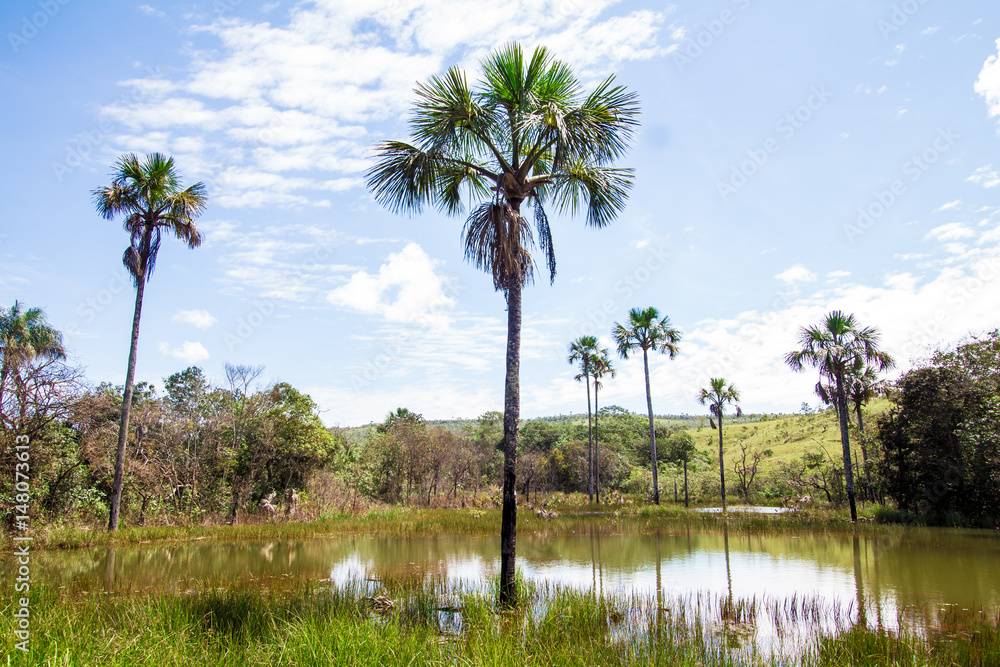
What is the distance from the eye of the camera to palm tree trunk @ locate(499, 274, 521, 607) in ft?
27.5

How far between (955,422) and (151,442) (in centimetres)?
3537

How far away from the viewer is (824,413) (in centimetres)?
6106

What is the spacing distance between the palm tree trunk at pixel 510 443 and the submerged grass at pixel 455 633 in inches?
17.7

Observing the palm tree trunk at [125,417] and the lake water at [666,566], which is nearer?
the lake water at [666,566]

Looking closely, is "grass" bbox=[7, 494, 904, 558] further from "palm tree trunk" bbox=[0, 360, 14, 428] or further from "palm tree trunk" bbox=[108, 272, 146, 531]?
"palm tree trunk" bbox=[0, 360, 14, 428]

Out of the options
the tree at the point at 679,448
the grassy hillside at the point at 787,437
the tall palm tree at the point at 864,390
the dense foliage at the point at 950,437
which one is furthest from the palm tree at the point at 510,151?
the tree at the point at 679,448

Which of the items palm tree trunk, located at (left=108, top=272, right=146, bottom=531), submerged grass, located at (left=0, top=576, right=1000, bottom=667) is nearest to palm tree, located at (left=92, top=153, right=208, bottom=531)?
palm tree trunk, located at (left=108, top=272, right=146, bottom=531)

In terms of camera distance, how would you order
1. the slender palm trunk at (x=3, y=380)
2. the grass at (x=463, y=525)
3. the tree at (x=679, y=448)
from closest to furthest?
the slender palm trunk at (x=3, y=380), the grass at (x=463, y=525), the tree at (x=679, y=448)

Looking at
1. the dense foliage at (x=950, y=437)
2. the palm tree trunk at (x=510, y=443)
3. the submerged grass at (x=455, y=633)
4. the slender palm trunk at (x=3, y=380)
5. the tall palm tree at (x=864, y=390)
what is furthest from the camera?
the tall palm tree at (x=864, y=390)

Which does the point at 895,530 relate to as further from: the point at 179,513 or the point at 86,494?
the point at 86,494

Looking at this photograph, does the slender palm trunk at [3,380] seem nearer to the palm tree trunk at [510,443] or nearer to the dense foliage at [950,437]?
the palm tree trunk at [510,443]

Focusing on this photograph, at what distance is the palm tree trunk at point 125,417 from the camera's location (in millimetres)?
17500

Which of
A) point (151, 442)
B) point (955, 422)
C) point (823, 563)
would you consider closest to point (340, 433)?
point (151, 442)

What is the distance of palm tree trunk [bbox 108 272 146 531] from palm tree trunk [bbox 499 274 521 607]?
49.6 feet
